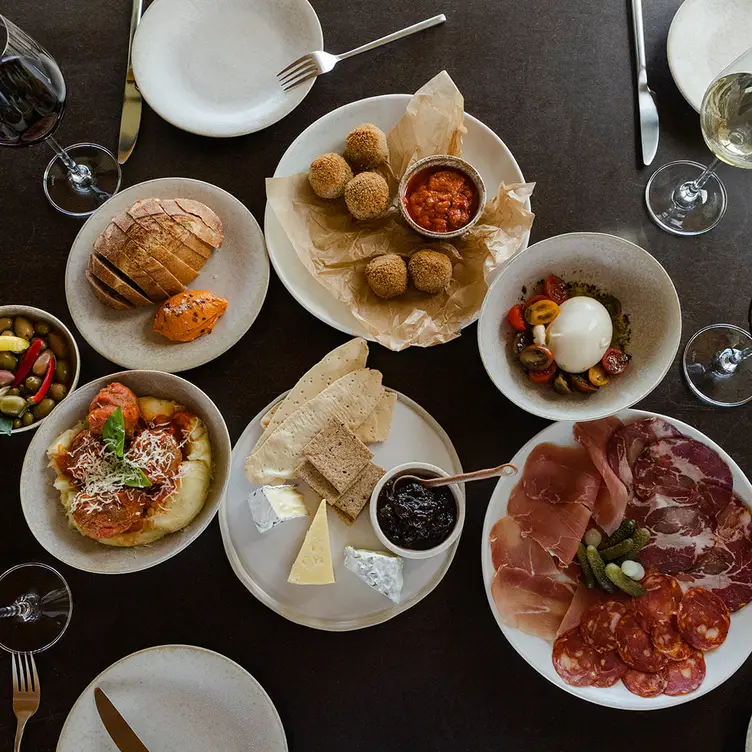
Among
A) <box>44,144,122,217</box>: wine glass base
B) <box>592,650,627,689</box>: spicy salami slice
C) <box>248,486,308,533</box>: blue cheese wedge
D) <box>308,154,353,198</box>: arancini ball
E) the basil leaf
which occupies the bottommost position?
<box>592,650,627,689</box>: spicy salami slice

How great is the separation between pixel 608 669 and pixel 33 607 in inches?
61.1

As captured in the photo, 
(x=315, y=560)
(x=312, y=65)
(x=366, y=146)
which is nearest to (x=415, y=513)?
(x=315, y=560)

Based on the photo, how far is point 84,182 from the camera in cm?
193

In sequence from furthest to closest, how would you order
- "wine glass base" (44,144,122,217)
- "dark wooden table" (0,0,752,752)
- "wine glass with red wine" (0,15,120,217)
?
1. "wine glass base" (44,144,122,217)
2. "dark wooden table" (0,0,752,752)
3. "wine glass with red wine" (0,15,120,217)

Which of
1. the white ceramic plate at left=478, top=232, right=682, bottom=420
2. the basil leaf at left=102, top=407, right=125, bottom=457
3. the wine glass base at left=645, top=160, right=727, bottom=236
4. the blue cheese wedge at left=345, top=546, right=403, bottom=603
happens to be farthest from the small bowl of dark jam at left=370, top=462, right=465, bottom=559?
the wine glass base at left=645, top=160, right=727, bottom=236

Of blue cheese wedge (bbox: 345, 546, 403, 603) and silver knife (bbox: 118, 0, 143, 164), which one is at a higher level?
silver knife (bbox: 118, 0, 143, 164)

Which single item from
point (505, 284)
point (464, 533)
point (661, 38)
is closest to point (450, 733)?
point (464, 533)

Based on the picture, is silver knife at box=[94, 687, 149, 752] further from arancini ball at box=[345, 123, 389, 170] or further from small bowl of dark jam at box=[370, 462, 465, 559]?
arancini ball at box=[345, 123, 389, 170]

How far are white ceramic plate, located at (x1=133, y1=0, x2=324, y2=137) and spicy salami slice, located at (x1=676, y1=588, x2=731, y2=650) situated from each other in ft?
5.66

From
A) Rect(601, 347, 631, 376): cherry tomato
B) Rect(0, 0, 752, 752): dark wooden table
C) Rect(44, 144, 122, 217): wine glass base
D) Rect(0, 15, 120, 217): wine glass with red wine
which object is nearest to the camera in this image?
Rect(0, 15, 120, 217): wine glass with red wine

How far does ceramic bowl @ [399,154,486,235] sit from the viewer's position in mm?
1742

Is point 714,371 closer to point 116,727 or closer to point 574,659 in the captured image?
point 574,659

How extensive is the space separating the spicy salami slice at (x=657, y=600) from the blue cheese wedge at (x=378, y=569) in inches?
25.7

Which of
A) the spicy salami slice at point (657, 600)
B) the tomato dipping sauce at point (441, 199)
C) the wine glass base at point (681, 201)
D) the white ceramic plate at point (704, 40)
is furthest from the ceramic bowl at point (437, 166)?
the spicy salami slice at point (657, 600)
